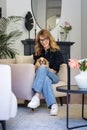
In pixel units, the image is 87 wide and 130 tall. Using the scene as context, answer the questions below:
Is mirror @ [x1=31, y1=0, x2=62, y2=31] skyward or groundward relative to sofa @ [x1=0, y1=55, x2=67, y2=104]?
skyward

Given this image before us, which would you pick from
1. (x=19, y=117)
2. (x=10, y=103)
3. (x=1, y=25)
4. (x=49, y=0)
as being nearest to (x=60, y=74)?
(x=19, y=117)

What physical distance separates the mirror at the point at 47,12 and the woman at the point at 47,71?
7.09 ft

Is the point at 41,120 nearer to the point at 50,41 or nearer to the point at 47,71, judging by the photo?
the point at 47,71

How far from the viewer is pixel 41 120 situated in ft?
9.45

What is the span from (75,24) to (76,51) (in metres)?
0.56

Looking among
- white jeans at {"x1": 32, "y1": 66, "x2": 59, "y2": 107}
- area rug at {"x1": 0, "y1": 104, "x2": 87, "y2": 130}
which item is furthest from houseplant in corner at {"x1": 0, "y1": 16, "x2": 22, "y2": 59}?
white jeans at {"x1": 32, "y1": 66, "x2": 59, "y2": 107}

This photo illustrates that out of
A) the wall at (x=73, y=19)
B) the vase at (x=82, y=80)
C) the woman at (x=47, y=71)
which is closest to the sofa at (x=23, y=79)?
the woman at (x=47, y=71)

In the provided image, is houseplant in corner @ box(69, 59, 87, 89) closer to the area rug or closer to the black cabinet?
the area rug

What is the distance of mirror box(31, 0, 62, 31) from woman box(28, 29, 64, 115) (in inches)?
85.1

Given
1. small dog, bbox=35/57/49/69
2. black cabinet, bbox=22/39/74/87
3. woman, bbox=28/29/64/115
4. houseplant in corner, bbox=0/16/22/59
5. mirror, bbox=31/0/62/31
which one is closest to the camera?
woman, bbox=28/29/64/115

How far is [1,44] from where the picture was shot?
17.0 feet

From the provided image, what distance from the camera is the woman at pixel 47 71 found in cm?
319

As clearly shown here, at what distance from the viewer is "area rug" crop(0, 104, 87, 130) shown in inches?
101

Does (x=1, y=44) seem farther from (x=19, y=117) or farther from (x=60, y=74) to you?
(x=19, y=117)
